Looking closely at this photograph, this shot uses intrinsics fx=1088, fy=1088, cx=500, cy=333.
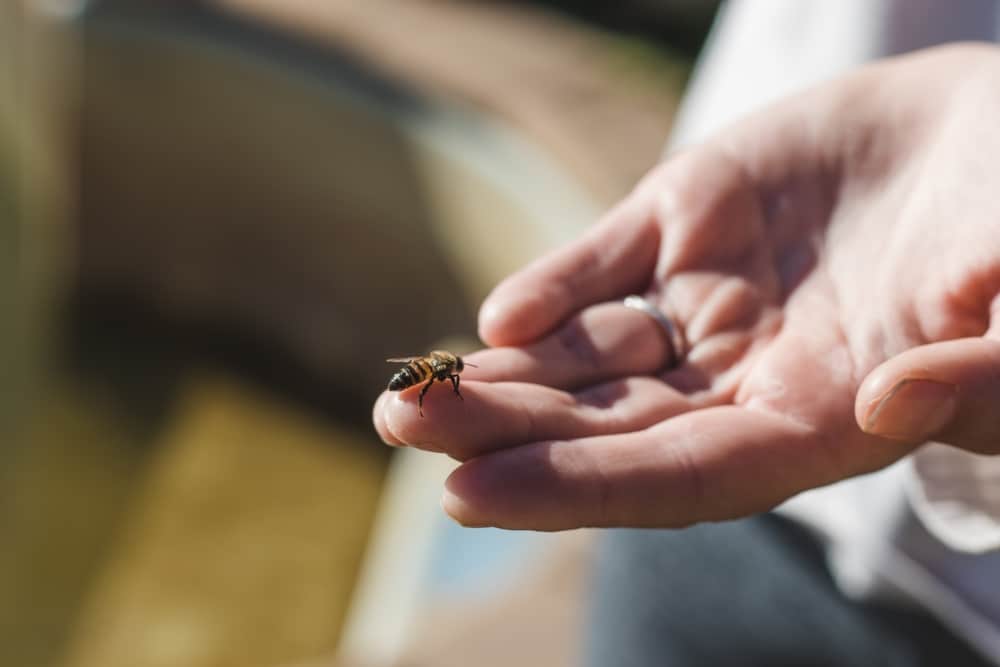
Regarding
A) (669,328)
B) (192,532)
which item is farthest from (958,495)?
(192,532)

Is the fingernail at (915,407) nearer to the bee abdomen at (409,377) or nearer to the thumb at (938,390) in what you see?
the thumb at (938,390)

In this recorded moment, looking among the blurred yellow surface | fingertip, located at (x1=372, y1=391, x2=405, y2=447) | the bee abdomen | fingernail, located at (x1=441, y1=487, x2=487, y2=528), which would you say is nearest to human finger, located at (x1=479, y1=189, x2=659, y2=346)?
the bee abdomen

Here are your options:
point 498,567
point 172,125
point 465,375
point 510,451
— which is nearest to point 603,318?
point 465,375

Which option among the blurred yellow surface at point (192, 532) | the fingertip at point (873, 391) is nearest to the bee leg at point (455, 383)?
the fingertip at point (873, 391)

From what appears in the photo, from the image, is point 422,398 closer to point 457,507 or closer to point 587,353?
point 457,507

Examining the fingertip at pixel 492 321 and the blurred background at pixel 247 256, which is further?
the blurred background at pixel 247 256

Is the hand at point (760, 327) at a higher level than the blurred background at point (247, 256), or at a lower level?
lower

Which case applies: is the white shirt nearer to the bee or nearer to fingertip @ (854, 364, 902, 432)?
fingertip @ (854, 364, 902, 432)
